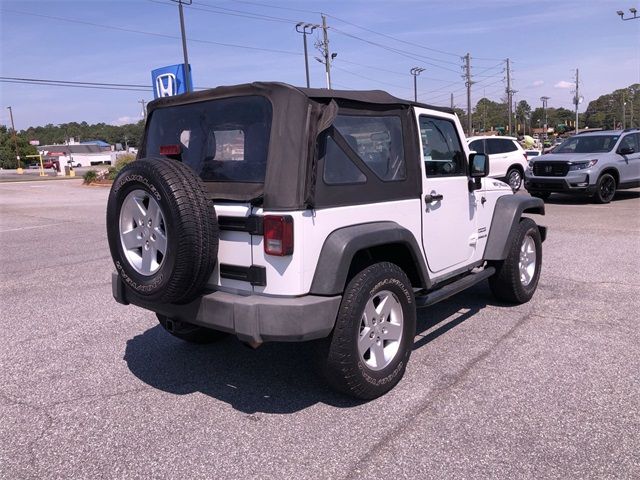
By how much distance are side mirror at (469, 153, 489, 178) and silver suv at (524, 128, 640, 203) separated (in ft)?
34.4

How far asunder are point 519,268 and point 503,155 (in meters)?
13.9

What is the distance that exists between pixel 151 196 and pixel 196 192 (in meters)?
0.29

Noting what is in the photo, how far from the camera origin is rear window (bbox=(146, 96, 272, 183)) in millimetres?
3377

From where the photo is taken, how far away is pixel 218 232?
3314 mm

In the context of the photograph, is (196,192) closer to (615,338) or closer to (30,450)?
(30,450)

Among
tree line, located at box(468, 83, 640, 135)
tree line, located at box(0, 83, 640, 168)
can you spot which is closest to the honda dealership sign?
tree line, located at box(0, 83, 640, 168)

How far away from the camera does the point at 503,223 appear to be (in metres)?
5.25

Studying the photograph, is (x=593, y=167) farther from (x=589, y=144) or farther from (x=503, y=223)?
(x=503, y=223)

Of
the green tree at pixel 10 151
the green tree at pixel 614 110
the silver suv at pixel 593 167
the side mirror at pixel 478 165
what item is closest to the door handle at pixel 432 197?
the side mirror at pixel 478 165

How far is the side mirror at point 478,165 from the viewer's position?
15.5 ft

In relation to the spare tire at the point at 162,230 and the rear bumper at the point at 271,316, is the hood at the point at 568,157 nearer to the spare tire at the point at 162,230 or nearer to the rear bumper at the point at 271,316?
the rear bumper at the point at 271,316

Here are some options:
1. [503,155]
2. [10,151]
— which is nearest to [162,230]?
[503,155]

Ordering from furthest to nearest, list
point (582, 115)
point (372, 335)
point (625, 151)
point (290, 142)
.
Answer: point (582, 115) → point (625, 151) → point (372, 335) → point (290, 142)

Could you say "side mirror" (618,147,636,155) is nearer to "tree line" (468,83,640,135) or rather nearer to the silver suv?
the silver suv
